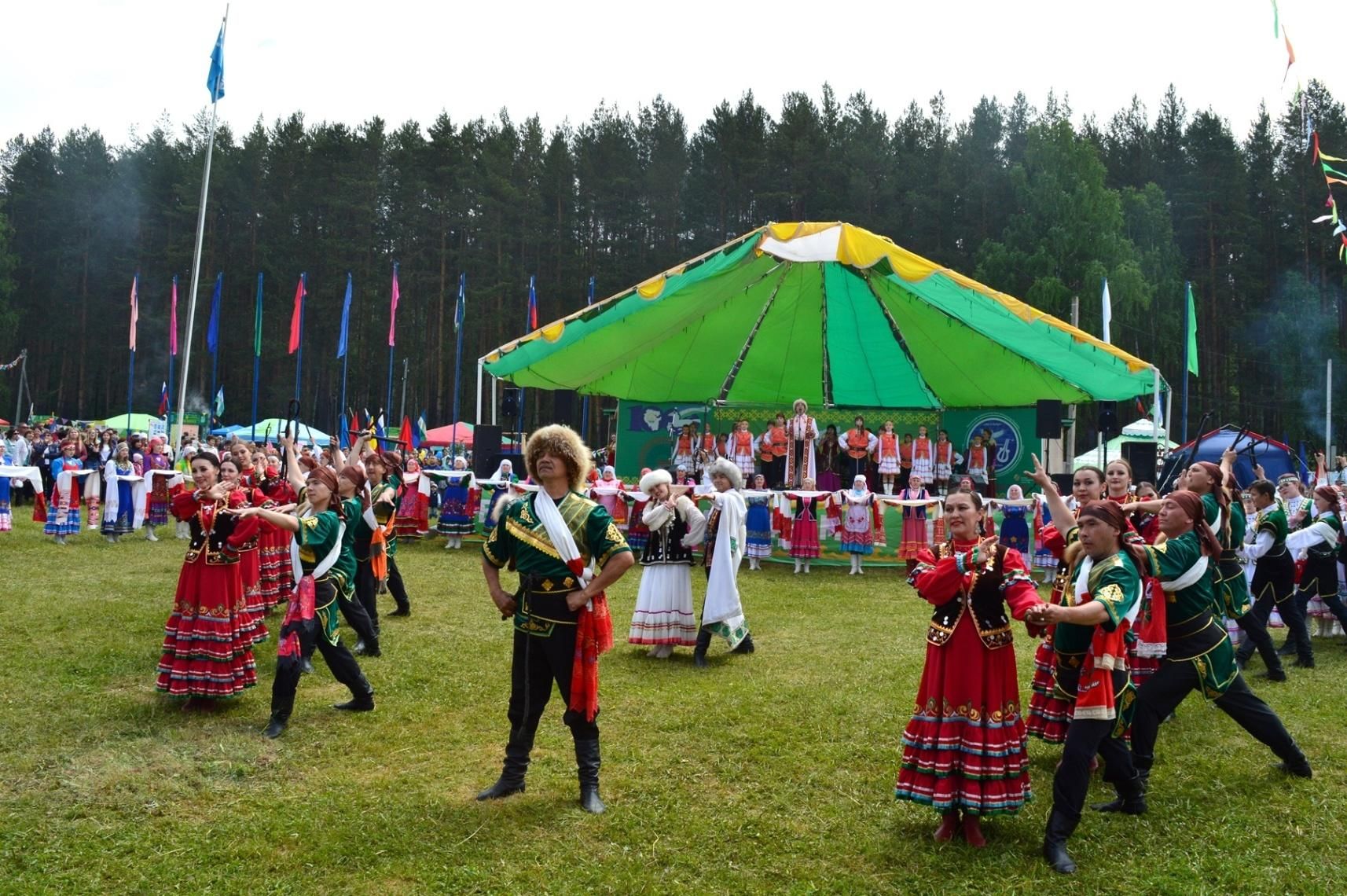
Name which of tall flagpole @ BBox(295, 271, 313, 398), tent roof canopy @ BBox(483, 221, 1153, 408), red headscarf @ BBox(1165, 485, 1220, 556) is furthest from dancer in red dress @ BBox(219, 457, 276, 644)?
tall flagpole @ BBox(295, 271, 313, 398)

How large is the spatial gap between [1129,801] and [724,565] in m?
3.82

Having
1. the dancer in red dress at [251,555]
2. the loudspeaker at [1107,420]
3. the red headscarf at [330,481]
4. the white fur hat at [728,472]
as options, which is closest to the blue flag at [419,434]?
the loudspeaker at [1107,420]

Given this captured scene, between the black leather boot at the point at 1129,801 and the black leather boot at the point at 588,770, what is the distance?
8.12 feet

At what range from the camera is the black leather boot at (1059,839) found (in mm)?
4340

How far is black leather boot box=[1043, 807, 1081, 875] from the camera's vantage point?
14.2 ft

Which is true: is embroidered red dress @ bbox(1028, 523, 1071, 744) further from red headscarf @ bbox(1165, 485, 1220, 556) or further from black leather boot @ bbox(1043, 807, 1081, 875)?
black leather boot @ bbox(1043, 807, 1081, 875)

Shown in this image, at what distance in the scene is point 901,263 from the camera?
44.2ft

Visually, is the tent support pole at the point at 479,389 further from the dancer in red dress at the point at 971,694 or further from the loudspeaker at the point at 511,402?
the dancer in red dress at the point at 971,694

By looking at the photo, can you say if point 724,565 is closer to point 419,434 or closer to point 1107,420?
point 1107,420

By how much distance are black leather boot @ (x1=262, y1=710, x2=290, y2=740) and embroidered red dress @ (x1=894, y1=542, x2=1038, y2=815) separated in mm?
3656

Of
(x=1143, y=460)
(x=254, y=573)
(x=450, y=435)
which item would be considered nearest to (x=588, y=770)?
(x=254, y=573)

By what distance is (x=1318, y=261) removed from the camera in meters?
38.2

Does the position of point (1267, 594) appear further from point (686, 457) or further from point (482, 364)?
point (686, 457)

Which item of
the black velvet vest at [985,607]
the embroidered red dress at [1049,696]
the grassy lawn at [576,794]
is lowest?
the grassy lawn at [576,794]
